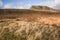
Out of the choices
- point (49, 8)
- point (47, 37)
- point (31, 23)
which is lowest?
point (47, 37)

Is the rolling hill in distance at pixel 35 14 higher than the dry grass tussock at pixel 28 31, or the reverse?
the rolling hill in distance at pixel 35 14

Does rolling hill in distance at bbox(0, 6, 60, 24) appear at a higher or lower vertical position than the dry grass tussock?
higher

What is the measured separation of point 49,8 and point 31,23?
413mm

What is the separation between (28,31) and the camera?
342 cm

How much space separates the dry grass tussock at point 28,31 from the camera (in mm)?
3389

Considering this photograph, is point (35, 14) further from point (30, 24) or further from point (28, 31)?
point (28, 31)

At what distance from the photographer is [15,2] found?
3537 mm

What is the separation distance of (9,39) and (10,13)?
0.45 m

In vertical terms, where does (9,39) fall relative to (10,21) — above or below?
below

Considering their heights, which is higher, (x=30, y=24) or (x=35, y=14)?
(x=35, y=14)

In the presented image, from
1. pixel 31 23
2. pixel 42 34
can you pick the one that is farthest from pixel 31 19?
pixel 42 34

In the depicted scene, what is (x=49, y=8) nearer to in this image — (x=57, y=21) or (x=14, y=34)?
(x=57, y=21)

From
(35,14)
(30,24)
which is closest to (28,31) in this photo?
(30,24)

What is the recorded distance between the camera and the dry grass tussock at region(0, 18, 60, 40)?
3389mm
